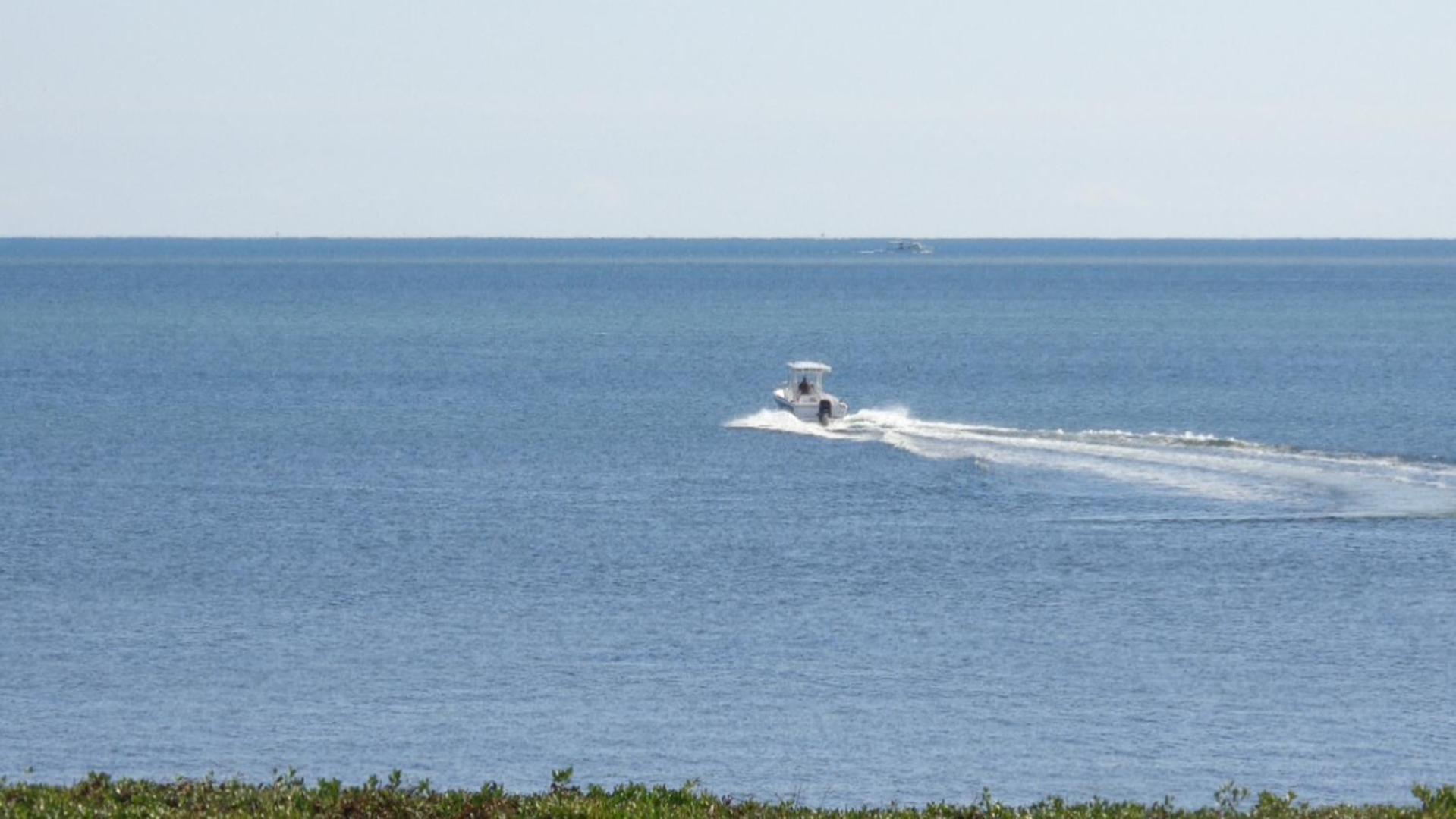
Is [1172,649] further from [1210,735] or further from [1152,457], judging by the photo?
[1152,457]

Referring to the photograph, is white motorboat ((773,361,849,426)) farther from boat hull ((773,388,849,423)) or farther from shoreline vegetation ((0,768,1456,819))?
shoreline vegetation ((0,768,1456,819))

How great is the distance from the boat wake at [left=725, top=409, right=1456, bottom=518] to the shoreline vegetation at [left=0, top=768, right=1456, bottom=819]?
1412 inches

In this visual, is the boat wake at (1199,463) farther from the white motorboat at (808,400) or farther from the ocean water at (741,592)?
the white motorboat at (808,400)

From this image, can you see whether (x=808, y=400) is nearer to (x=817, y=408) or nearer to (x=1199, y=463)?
(x=817, y=408)

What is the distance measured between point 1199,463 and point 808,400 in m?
21.8

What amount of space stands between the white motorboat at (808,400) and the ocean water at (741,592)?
2.88ft

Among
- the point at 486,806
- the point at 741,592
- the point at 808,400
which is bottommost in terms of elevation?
the point at 741,592

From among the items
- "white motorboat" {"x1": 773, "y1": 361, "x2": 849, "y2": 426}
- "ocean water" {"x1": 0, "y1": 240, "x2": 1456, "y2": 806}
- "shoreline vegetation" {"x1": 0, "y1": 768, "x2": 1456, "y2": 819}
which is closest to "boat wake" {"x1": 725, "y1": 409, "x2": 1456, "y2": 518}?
"ocean water" {"x1": 0, "y1": 240, "x2": 1456, "y2": 806}

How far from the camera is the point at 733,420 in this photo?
87250mm

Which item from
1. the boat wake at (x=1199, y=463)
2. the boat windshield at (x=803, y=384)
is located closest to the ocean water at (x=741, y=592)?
the boat wake at (x=1199, y=463)

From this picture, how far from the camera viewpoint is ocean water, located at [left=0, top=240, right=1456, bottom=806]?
32.8 m

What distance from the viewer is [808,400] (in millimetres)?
86000

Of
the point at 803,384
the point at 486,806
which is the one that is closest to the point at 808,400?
the point at 803,384

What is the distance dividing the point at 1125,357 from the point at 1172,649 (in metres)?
88.9
